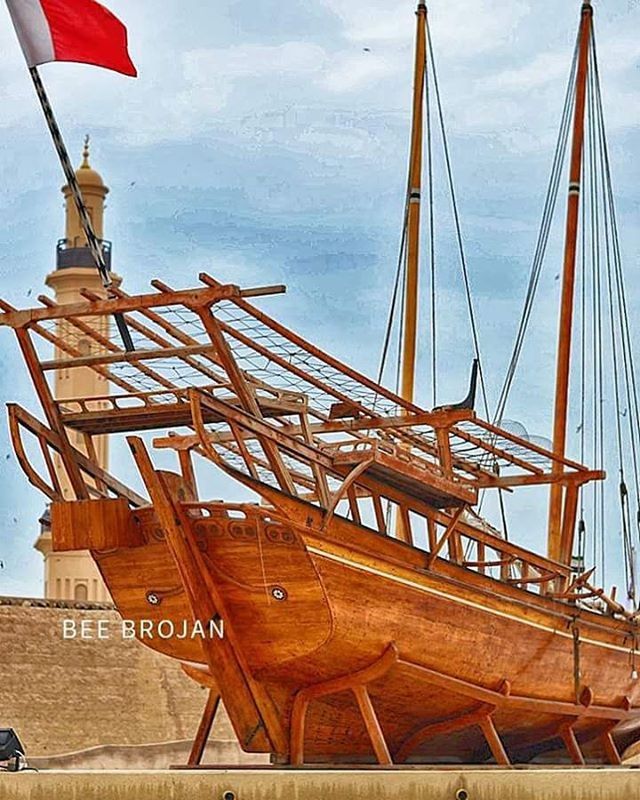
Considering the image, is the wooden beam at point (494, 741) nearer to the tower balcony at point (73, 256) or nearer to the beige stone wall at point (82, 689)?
the beige stone wall at point (82, 689)

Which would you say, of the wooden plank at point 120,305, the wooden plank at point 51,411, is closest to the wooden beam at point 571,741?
the wooden plank at point 51,411

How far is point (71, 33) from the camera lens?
14828 millimetres

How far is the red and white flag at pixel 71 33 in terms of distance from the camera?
48.5 feet

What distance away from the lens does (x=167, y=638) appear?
14516 millimetres

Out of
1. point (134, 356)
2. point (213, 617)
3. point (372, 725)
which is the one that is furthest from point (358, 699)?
point (134, 356)

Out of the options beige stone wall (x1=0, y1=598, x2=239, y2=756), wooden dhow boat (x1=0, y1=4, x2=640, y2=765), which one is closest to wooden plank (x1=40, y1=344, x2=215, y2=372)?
wooden dhow boat (x1=0, y1=4, x2=640, y2=765)

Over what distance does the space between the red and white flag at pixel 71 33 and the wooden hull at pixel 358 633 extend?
398 centimetres

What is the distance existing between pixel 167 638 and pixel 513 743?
4.16m

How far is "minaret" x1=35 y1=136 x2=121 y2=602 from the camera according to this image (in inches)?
1560

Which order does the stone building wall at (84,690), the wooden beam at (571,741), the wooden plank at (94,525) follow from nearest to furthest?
1. the wooden plank at (94,525)
2. the wooden beam at (571,741)
3. the stone building wall at (84,690)

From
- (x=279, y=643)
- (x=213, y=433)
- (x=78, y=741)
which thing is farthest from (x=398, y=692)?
(x=78, y=741)

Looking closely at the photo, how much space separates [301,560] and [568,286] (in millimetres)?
10006

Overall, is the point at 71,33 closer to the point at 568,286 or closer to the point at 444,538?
the point at 444,538

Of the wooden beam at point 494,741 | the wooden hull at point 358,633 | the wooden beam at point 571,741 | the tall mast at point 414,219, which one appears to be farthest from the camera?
the tall mast at point 414,219
